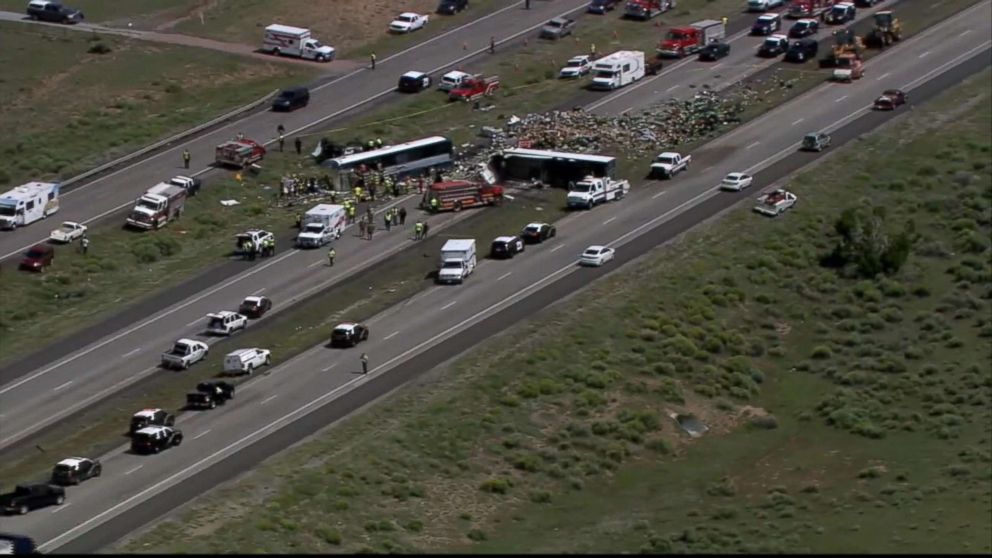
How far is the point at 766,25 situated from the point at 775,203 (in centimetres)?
3078

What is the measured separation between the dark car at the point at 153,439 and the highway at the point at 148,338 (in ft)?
20.2

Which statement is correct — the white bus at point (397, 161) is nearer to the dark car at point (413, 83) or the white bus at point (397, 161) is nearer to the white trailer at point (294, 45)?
the dark car at point (413, 83)

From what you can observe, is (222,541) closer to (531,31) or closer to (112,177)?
(112,177)

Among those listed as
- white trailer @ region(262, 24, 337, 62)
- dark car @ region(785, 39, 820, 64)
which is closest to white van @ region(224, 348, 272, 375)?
white trailer @ region(262, 24, 337, 62)

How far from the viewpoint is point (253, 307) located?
11144 cm

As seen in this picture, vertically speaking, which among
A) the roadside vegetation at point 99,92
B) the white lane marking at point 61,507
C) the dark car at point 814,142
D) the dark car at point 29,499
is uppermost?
the dark car at point 29,499

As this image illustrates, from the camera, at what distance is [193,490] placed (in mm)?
91750

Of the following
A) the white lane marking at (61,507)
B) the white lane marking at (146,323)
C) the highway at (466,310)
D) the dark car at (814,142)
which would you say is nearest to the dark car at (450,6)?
the highway at (466,310)

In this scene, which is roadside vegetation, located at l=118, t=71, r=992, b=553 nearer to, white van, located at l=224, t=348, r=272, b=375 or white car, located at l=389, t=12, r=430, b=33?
white van, located at l=224, t=348, r=272, b=375

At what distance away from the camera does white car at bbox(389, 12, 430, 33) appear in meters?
157

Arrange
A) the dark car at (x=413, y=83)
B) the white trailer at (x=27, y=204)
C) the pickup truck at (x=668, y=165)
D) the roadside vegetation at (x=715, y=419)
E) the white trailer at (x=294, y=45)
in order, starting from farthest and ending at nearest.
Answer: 1. the white trailer at (x=294, y=45)
2. the dark car at (x=413, y=83)
3. the pickup truck at (x=668, y=165)
4. the white trailer at (x=27, y=204)
5. the roadside vegetation at (x=715, y=419)

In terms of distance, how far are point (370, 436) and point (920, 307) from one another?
117 feet

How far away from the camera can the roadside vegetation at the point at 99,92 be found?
136 meters

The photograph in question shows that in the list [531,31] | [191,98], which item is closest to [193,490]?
[191,98]
